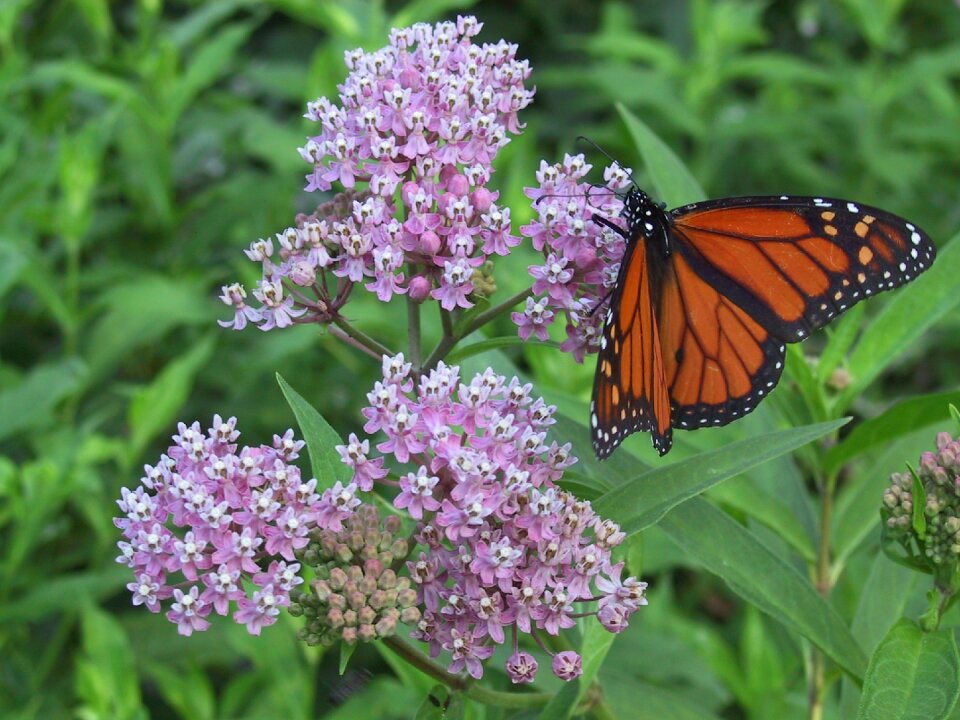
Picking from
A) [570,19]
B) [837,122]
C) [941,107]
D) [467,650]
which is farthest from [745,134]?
[467,650]

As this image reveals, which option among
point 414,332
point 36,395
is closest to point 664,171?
point 414,332

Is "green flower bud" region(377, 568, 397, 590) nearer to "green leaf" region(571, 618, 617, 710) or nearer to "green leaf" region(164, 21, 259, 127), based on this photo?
"green leaf" region(571, 618, 617, 710)

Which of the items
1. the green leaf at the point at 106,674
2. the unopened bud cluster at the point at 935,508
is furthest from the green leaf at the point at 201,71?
the unopened bud cluster at the point at 935,508

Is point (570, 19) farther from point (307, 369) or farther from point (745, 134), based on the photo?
point (307, 369)

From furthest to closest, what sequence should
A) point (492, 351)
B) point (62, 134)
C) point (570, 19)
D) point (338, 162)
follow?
point (570, 19) → point (62, 134) → point (492, 351) → point (338, 162)

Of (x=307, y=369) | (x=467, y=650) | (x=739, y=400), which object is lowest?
(x=467, y=650)

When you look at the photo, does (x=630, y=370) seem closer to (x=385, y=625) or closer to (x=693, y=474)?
(x=693, y=474)

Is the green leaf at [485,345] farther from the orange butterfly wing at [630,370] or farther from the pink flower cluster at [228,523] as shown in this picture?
the pink flower cluster at [228,523]
